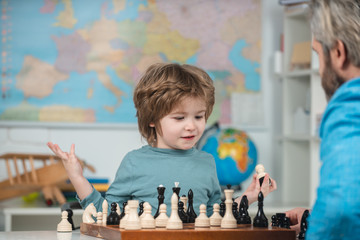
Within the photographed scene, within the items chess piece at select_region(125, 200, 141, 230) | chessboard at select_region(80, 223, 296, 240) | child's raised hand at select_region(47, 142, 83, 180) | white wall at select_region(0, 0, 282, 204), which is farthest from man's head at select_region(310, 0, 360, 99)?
white wall at select_region(0, 0, 282, 204)

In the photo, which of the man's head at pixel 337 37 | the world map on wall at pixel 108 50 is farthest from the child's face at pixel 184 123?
the world map on wall at pixel 108 50

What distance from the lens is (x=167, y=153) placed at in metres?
1.87

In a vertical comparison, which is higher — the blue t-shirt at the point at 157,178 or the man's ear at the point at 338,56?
the man's ear at the point at 338,56

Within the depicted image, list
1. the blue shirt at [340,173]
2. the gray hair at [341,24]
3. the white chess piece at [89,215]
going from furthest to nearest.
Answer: the white chess piece at [89,215]
the gray hair at [341,24]
the blue shirt at [340,173]

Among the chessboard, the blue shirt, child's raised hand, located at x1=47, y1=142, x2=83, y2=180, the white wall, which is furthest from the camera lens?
the white wall

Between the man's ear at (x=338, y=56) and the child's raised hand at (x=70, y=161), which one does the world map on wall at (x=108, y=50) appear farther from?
the man's ear at (x=338, y=56)

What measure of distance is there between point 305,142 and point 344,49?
364cm

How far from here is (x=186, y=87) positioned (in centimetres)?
179

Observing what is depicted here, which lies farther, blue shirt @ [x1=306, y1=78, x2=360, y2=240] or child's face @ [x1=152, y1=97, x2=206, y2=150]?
child's face @ [x1=152, y1=97, x2=206, y2=150]

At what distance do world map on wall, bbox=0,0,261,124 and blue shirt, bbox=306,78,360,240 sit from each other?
3.39m

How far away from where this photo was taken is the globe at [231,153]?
163 inches

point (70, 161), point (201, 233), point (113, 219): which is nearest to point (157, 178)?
point (70, 161)

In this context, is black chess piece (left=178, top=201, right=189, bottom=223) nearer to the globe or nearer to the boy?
the boy

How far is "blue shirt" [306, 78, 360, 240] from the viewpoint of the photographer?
0.94 m
